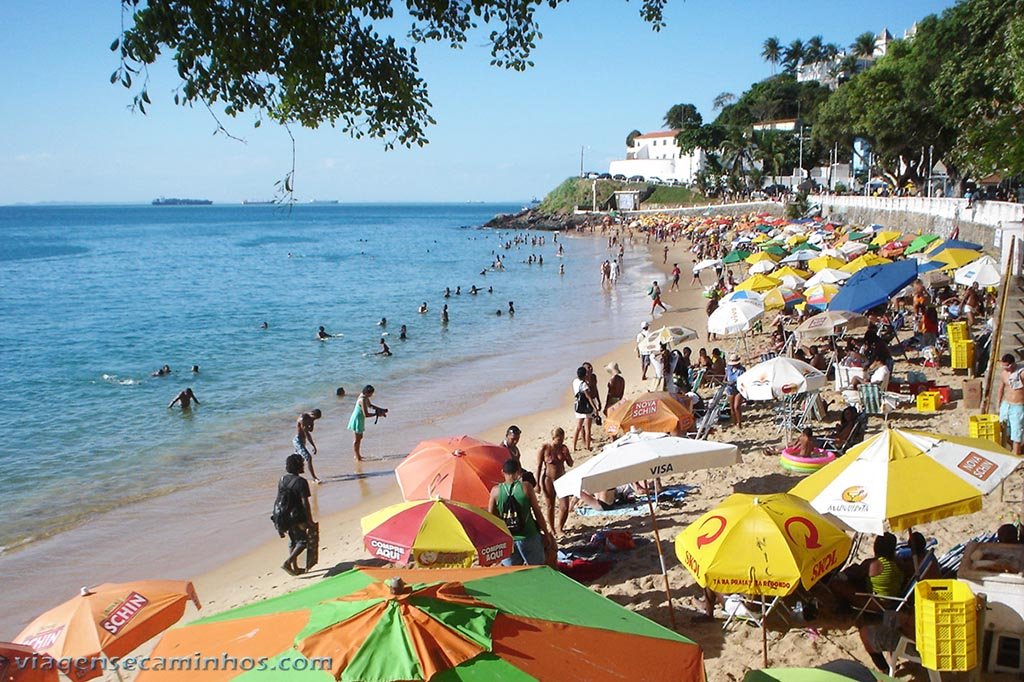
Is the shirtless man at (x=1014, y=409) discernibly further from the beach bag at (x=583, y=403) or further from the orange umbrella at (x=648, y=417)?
the beach bag at (x=583, y=403)

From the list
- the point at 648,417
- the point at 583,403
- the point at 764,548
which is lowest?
the point at 583,403

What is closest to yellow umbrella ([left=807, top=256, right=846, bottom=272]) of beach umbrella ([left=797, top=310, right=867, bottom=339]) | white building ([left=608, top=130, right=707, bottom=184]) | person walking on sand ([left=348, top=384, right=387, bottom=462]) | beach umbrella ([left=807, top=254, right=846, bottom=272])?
beach umbrella ([left=807, top=254, right=846, bottom=272])

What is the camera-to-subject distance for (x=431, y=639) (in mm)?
3268

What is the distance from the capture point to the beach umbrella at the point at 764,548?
199 inches

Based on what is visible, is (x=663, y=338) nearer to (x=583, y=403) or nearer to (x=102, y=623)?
(x=583, y=403)

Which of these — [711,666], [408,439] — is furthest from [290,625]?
[408,439]

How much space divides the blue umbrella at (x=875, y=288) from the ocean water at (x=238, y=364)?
6.63 metres

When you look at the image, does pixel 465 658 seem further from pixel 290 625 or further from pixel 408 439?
pixel 408 439

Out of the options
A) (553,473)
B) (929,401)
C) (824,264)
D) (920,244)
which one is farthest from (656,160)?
(553,473)

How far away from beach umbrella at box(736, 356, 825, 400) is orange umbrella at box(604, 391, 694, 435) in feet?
3.32

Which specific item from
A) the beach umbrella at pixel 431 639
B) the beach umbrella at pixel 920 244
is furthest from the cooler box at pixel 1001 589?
the beach umbrella at pixel 920 244

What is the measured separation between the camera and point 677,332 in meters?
16.0

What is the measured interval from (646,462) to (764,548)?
1780 mm

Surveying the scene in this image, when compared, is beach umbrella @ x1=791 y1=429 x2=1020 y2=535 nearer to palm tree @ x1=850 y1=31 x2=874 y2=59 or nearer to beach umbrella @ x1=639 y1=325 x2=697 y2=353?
beach umbrella @ x1=639 y1=325 x2=697 y2=353
